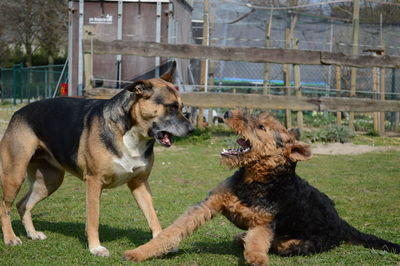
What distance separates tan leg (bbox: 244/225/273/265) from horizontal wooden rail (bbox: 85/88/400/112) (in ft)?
28.5

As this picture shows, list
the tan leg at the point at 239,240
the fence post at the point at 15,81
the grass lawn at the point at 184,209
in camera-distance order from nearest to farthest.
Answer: the grass lawn at the point at 184,209 < the tan leg at the point at 239,240 < the fence post at the point at 15,81

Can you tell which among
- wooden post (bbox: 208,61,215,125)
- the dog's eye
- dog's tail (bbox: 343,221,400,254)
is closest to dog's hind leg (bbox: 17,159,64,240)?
the dog's eye

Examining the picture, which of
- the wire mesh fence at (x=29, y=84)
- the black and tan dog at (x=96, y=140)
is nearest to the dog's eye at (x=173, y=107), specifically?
the black and tan dog at (x=96, y=140)

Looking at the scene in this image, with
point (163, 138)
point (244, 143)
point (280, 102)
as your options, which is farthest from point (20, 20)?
point (244, 143)

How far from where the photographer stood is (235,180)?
562cm

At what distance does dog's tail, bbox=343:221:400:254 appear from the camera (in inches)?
224

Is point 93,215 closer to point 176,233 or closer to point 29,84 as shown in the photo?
point 176,233

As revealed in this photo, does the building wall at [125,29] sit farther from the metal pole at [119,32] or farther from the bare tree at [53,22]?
the bare tree at [53,22]

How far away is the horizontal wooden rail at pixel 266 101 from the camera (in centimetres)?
1433

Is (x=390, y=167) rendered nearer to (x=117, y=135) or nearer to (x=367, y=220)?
(x=367, y=220)

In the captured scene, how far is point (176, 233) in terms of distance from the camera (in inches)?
210

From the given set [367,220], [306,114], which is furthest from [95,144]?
[306,114]

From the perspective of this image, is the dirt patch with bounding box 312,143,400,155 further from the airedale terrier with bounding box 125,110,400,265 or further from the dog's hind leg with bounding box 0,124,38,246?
the dog's hind leg with bounding box 0,124,38,246

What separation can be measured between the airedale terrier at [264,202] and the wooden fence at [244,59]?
837 centimetres
